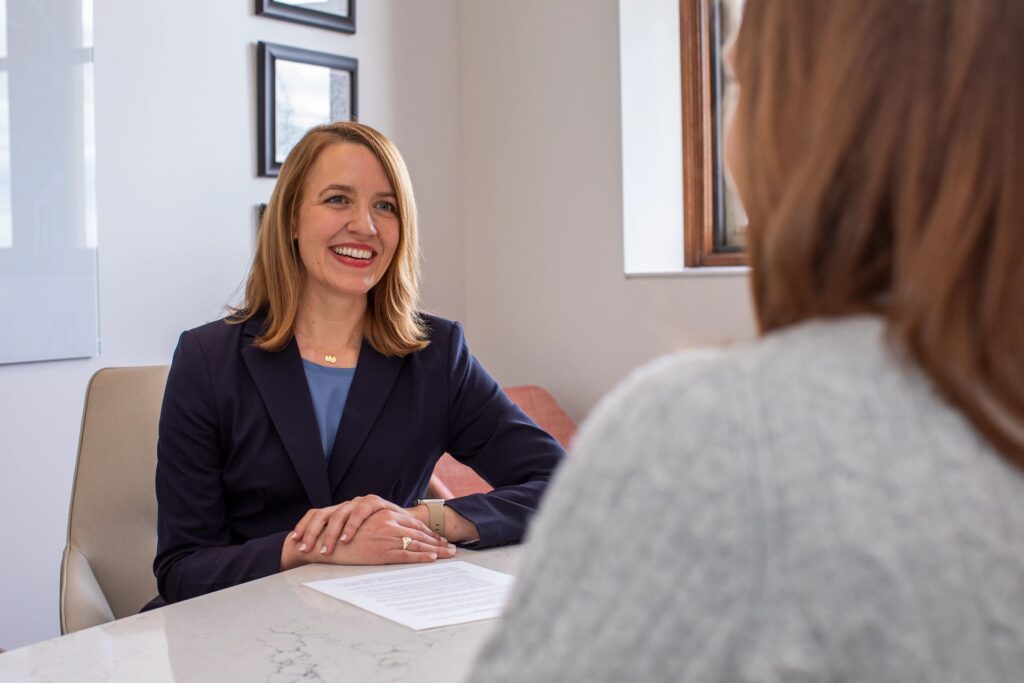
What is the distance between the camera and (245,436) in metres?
1.92

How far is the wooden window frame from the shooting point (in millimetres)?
3445

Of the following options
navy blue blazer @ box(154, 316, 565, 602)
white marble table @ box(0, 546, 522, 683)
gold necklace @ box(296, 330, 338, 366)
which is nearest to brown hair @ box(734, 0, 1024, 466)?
white marble table @ box(0, 546, 522, 683)

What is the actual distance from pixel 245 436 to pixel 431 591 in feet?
2.02

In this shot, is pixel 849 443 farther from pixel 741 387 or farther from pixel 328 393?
pixel 328 393

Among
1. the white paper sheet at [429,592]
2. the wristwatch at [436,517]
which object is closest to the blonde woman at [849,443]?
the white paper sheet at [429,592]

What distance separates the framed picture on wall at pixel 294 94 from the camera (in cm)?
318

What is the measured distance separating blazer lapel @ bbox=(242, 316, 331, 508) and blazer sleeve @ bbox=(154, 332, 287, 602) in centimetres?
9

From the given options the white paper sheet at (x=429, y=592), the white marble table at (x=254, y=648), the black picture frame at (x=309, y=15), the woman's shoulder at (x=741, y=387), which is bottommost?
the white marble table at (x=254, y=648)

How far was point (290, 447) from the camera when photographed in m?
1.92

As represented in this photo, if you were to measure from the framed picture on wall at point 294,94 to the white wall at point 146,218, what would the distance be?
0.04 meters

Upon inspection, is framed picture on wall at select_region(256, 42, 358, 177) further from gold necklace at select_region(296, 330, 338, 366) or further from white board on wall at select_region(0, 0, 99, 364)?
gold necklace at select_region(296, 330, 338, 366)

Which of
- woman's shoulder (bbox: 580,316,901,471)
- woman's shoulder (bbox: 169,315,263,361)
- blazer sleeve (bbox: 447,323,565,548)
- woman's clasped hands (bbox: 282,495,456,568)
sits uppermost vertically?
woman's shoulder (bbox: 169,315,263,361)

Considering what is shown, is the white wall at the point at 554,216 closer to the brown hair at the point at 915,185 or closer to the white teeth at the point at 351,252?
the white teeth at the point at 351,252

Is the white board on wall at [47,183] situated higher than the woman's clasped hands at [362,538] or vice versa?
the white board on wall at [47,183]
